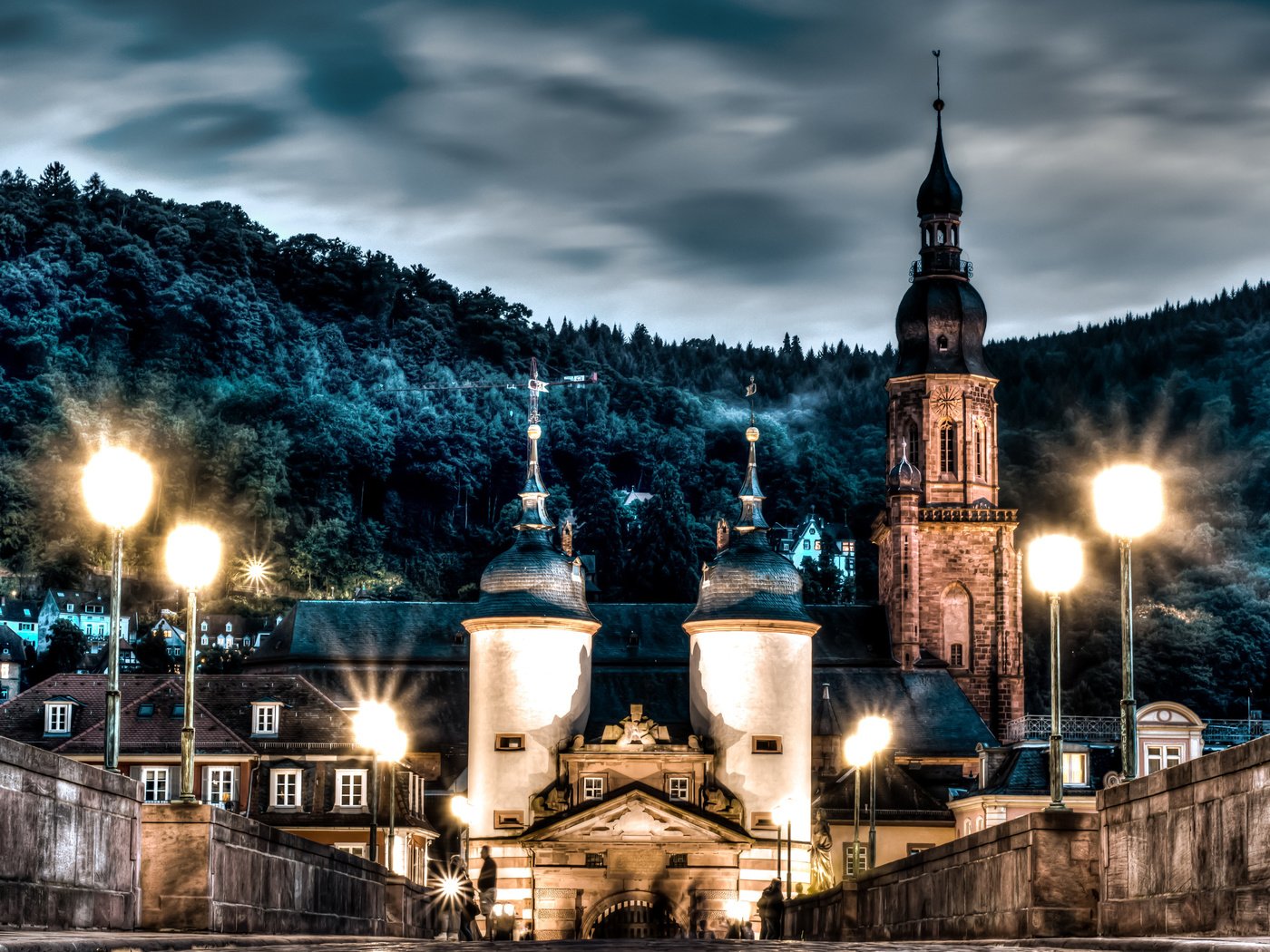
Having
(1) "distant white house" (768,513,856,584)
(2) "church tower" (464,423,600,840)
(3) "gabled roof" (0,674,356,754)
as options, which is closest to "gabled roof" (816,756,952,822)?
(2) "church tower" (464,423,600,840)

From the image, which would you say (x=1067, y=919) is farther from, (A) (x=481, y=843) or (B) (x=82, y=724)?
(B) (x=82, y=724)

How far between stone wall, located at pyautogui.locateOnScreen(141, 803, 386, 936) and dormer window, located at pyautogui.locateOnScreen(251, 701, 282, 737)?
176 feet

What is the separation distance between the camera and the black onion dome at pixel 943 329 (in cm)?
11888

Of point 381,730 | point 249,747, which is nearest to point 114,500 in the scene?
point 381,730

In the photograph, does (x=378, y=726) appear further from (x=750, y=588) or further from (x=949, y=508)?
(x=949, y=508)

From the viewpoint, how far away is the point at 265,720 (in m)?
90.1

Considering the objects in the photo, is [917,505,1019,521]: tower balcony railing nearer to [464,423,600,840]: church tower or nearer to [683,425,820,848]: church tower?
[683,425,820,848]: church tower

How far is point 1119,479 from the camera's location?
25.7 metres

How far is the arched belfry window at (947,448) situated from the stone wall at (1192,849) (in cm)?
9415

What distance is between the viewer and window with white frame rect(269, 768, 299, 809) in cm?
8600

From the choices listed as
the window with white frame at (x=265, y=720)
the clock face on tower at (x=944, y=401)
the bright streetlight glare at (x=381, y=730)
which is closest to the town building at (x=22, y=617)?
the clock face on tower at (x=944, y=401)

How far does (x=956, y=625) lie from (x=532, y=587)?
109 feet

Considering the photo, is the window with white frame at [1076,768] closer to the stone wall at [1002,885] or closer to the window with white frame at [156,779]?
the window with white frame at [156,779]

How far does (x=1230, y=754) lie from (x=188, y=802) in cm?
1239
